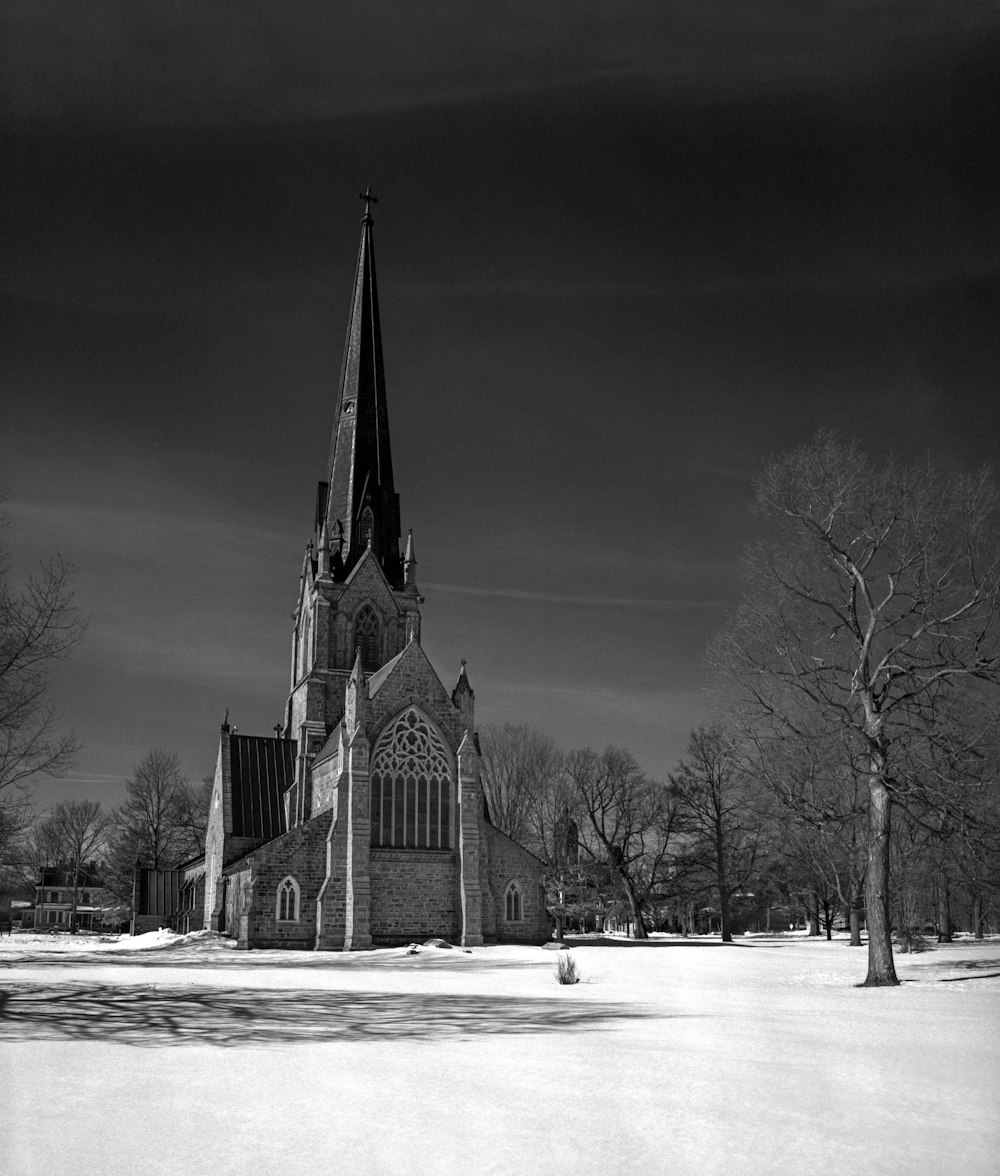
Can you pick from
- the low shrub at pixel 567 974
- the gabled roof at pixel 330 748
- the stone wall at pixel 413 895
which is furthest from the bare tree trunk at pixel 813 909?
Result: the low shrub at pixel 567 974

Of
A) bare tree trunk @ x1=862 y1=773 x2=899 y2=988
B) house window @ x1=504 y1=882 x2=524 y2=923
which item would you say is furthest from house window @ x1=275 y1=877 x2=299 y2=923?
bare tree trunk @ x1=862 y1=773 x2=899 y2=988

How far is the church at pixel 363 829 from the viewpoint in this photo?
38469 mm

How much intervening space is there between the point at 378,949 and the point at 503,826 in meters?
24.6

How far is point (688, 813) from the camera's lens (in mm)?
51562

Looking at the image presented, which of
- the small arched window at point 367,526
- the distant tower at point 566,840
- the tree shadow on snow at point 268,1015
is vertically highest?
the small arched window at point 367,526

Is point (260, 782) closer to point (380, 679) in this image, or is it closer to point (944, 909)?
point (380, 679)

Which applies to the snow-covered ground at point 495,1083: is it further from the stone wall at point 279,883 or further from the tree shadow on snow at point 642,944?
the tree shadow on snow at point 642,944

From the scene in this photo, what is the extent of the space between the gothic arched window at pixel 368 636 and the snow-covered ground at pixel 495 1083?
3448cm

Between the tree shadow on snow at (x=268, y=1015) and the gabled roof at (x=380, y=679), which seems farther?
the gabled roof at (x=380, y=679)

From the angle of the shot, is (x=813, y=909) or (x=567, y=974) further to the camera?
(x=813, y=909)

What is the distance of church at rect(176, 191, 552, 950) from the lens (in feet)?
126

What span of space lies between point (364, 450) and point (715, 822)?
26124mm

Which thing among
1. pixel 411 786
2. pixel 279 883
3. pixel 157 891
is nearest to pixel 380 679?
pixel 411 786

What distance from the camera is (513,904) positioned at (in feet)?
134
